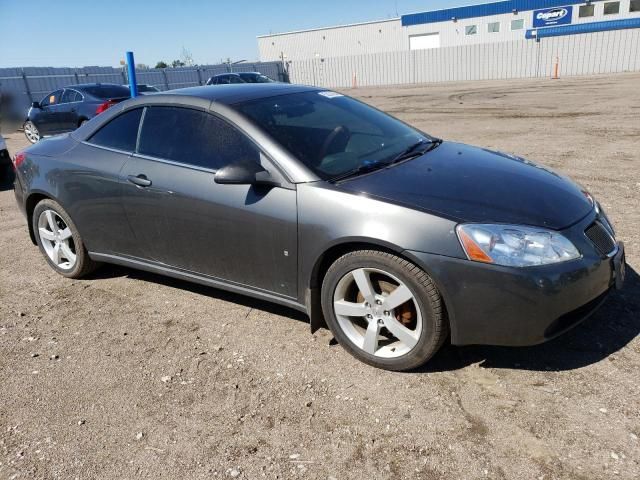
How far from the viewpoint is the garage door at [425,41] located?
154 ft

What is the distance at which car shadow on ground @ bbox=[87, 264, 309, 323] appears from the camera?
3.85 metres

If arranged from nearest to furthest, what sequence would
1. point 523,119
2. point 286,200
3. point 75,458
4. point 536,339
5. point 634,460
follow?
point 634,460 → point 75,458 → point 536,339 → point 286,200 → point 523,119

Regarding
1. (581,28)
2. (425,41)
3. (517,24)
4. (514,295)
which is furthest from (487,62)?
(514,295)

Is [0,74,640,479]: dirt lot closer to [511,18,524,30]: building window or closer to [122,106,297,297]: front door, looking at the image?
[122,106,297,297]: front door

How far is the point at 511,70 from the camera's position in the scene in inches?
1320

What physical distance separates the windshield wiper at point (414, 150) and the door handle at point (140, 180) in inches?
65.4

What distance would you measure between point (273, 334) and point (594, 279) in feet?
6.34

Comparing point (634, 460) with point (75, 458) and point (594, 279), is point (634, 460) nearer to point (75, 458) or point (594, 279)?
point (594, 279)

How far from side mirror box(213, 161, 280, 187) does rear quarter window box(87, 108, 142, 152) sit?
1.11 meters

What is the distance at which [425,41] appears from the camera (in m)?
48.1

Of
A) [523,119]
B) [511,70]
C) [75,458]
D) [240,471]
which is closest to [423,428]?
[240,471]

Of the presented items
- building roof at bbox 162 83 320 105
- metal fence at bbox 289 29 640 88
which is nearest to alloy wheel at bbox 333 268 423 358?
building roof at bbox 162 83 320 105

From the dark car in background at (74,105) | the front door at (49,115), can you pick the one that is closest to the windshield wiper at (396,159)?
the dark car in background at (74,105)

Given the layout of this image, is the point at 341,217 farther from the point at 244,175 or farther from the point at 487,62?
the point at 487,62
